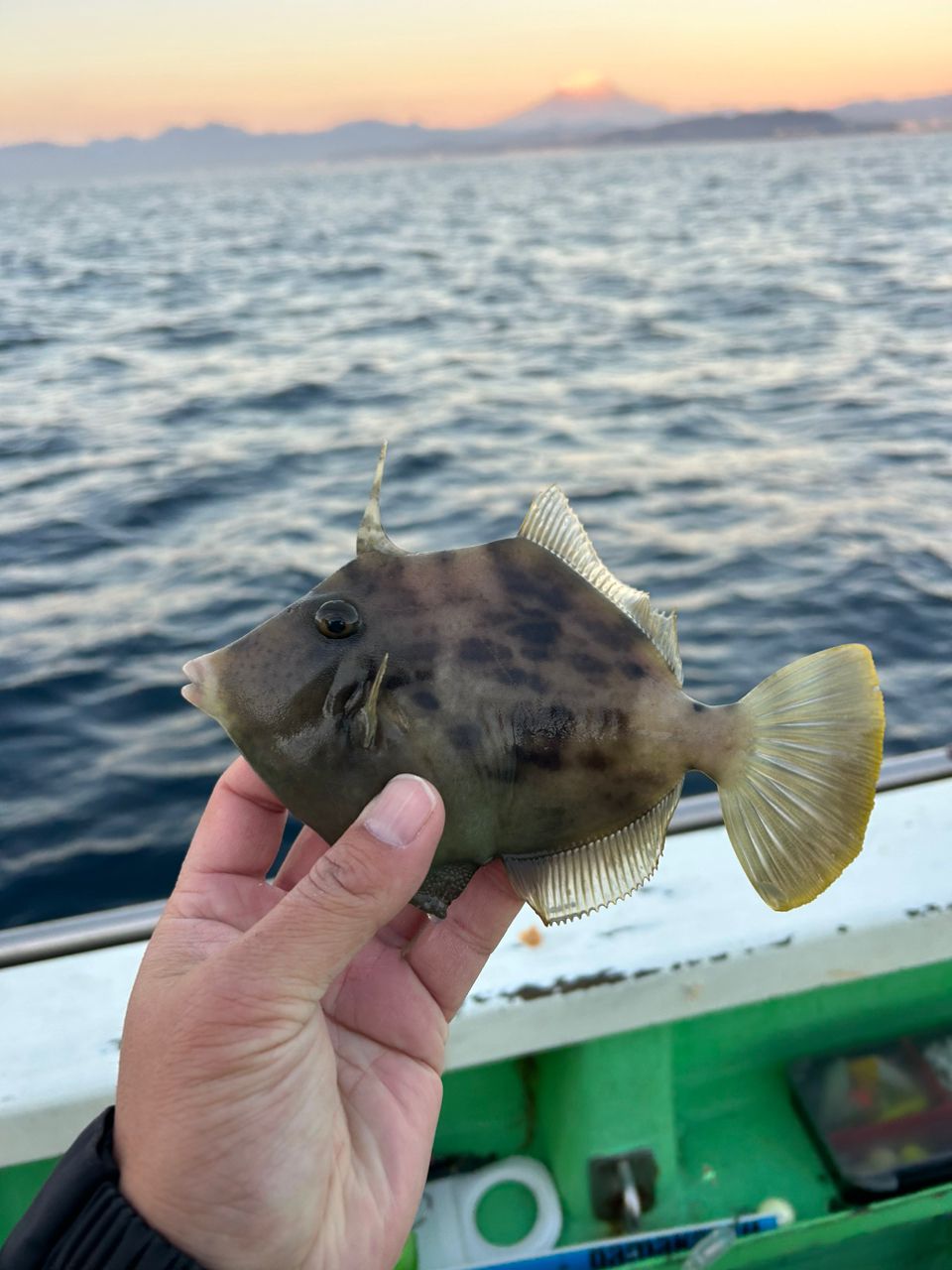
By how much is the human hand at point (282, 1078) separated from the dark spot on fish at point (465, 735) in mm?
109

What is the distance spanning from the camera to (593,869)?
2131 millimetres

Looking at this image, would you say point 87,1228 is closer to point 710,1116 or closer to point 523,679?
point 523,679

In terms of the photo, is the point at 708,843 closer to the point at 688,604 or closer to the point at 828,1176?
the point at 828,1176

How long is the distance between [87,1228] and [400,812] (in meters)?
0.97

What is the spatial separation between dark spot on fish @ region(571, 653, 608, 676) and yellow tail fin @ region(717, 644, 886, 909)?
27cm

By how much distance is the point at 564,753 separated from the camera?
2006 millimetres

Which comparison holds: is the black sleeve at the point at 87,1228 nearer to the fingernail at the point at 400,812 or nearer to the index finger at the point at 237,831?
the index finger at the point at 237,831

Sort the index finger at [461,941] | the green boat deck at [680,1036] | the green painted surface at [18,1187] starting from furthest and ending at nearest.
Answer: the green painted surface at [18,1187]
the green boat deck at [680,1036]
the index finger at [461,941]

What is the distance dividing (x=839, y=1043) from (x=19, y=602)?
7.23 m

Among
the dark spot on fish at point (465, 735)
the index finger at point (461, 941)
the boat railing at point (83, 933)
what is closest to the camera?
the dark spot on fish at point (465, 735)

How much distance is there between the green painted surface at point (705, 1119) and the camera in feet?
11.6

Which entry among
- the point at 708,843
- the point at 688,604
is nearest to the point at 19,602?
the point at 688,604

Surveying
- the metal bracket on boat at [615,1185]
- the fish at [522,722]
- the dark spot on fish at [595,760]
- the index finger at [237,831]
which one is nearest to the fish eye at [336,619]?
the fish at [522,722]

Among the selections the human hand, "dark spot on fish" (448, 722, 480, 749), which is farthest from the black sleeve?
"dark spot on fish" (448, 722, 480, 749)
